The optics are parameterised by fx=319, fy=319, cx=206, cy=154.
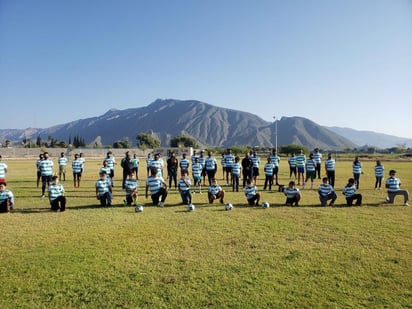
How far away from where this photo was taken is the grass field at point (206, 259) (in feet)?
17.3

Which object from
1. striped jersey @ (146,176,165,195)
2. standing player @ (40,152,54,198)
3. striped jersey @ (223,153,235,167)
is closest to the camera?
striped jersey @ (146,176,165,195)

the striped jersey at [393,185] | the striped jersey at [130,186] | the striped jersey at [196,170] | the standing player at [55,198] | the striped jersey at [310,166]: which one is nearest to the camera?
the standing player at [55,198]

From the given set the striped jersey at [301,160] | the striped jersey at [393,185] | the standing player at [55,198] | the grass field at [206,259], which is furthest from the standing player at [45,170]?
the striped jersey at [393,185]

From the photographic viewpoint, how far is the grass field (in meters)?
5.27

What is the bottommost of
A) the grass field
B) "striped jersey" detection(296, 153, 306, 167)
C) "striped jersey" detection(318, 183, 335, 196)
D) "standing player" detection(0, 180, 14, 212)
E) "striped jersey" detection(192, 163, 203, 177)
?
the grass field

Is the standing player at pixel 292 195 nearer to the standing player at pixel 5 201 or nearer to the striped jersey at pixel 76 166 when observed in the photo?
the standing player at pixel 5 201

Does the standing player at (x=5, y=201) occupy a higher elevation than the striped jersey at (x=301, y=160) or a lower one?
lower

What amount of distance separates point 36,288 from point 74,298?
0.83 m

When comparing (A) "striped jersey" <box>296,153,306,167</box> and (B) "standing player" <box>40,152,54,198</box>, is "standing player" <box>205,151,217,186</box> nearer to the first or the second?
(A) "striped jersey" <box>296,153,306,167</box>

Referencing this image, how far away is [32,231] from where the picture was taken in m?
8.80

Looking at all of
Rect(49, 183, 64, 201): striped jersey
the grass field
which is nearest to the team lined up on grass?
Rect(49, 183, 64, 201): striped jersey

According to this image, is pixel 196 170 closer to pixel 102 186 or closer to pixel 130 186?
pixel 130 186

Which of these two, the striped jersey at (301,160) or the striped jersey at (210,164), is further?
the striped jersey at (301,160)

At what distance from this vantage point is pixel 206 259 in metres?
6.74
